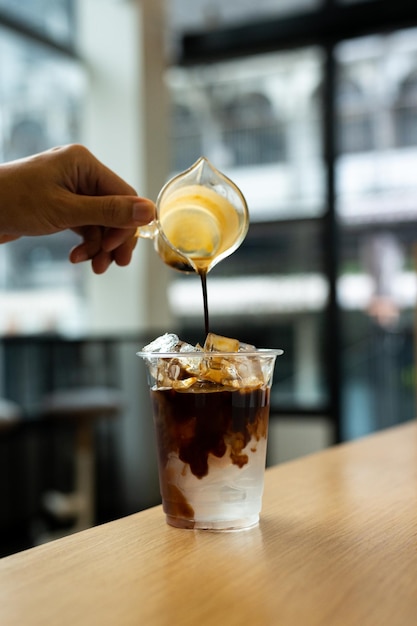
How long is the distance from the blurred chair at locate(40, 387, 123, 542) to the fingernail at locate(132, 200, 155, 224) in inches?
106

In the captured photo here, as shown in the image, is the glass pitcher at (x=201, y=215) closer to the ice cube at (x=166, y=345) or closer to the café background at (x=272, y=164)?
the ice cube at (x=166, y=345)

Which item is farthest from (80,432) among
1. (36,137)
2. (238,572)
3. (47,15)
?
(238,572)

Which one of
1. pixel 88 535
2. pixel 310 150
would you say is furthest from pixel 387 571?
pixel 310 150

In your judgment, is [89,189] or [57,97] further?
[57,97]

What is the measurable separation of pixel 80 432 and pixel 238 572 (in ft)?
10.0

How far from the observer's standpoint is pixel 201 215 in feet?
2.73

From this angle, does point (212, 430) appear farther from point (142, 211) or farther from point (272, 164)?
point (272, 164)

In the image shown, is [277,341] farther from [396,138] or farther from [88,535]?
[88,535]

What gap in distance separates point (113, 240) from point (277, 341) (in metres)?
3.70

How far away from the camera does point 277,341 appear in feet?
15.4

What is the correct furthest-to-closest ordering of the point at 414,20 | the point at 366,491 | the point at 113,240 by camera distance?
the point at 414,20
the point at 113,240
the point at 366,491

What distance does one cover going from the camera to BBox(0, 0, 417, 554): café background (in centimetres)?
440

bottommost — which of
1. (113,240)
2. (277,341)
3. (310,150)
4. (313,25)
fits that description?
(277,341)

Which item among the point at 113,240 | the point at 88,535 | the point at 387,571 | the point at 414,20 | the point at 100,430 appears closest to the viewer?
the point at 387,571
